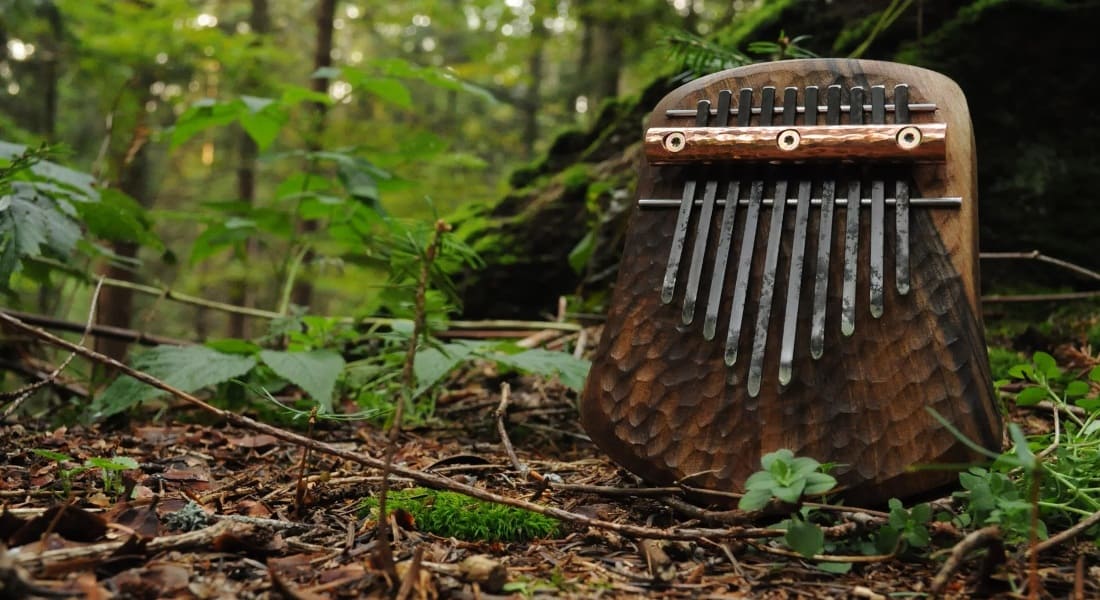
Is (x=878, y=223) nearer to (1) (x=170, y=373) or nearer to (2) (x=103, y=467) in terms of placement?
(2) (x=103, y=467)

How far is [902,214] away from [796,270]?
277mm

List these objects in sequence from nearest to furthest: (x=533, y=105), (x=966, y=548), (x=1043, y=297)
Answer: (x=966, y=548) → (x=1043, y=297) → (x=533, y=105)

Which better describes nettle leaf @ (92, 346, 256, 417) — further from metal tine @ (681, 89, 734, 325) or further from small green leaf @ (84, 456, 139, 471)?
metal tine @ (681, 89, 734, 325)

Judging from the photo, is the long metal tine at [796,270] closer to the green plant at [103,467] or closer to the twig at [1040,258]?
the twig at [1040,258]

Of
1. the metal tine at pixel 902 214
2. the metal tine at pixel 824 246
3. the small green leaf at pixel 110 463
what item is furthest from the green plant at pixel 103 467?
the metal tine at pixel 902 214

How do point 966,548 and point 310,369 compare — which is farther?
point 310,369

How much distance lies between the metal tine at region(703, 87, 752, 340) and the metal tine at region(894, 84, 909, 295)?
1.20 ft

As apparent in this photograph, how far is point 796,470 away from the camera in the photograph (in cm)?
152

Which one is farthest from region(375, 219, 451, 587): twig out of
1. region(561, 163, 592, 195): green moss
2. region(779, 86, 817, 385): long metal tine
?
region(561, 163, 592, 195): green moss

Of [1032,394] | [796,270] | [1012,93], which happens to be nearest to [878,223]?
[796,270]

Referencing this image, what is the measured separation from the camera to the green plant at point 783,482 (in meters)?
1.45

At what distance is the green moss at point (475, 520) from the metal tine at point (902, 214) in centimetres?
97

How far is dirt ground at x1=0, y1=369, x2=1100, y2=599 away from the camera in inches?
51.2

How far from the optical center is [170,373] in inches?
101
